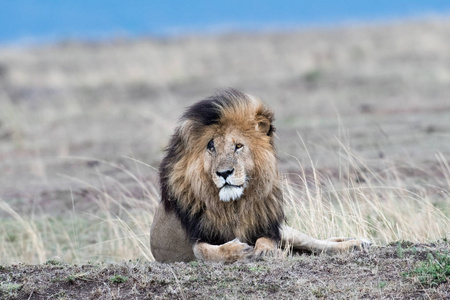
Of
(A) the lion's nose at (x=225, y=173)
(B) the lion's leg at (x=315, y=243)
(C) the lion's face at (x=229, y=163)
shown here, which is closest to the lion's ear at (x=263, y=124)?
(C) the lion's face at (x=229, y=163)

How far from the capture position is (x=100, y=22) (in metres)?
138

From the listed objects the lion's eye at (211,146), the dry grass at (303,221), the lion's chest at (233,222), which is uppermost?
the lion's eye at (211,146)

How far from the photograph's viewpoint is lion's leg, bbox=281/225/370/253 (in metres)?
6.03

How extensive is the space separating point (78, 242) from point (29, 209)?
6.35 feet

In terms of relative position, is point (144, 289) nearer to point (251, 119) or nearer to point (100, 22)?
point (251, 119)

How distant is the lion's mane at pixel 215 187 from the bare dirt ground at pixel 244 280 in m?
0.42

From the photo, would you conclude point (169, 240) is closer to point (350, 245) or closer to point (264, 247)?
point (264, 247)

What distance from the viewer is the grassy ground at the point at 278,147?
542 cm

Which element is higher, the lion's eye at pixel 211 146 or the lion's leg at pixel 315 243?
the lion's eye at pixel 211 146

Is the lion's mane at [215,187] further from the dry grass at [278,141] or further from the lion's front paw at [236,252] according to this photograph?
the dry grass at [278,141]

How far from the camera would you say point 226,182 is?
18.2ft

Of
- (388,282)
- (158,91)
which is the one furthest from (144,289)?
(158,91)

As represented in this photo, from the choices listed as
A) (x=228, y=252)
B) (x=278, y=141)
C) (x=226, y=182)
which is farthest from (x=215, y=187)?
(x=278, y=141)

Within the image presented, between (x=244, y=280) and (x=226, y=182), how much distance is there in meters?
0.77
